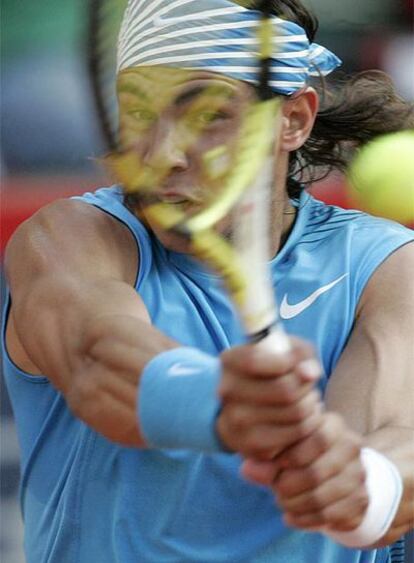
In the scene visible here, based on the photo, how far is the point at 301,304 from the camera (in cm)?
193

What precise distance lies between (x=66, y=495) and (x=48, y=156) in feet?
5.64

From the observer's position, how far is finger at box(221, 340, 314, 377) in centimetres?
128

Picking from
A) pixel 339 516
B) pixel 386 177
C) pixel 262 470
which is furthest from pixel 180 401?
pixel 386 177

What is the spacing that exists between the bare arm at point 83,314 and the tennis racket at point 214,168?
0.08m

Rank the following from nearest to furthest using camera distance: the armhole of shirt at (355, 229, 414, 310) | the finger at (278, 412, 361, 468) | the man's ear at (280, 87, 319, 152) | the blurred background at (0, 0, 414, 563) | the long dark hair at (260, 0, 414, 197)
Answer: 1. the finger at (278, 412, 361, 468)
2. the armhole of shirt at (355, 229, 414, 310)
3. the man's ear at (280, 87, 319, 152)
4. the long dark hair at (260, 0, 414, 197)
5. the blurred background at (0, 0, 414, 563)

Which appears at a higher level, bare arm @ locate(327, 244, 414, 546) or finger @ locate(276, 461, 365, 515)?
finger @ locate(276, 461, 365, 515)

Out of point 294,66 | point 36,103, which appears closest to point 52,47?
point 36,103

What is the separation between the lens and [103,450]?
72.9 inches

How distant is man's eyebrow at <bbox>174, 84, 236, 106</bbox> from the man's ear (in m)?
0.24

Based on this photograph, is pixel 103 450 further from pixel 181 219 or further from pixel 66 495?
pixel 181 219

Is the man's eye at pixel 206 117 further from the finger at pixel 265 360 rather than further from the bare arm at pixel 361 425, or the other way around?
the finger at pixel 265 360

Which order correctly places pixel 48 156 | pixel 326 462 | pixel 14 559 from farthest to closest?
pixel 48 156 → pixel 14 559 → pixel 326 462

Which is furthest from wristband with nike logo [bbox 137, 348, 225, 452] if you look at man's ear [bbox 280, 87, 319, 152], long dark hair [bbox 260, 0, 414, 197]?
long dark hair [bbox 260, 0, 414, 197]

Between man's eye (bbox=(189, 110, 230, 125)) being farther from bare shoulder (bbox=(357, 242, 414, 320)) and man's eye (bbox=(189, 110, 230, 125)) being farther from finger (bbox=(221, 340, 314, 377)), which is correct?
finger (bbox=(221, 340, 314, 377))
